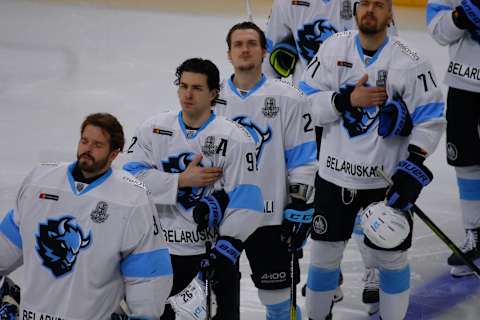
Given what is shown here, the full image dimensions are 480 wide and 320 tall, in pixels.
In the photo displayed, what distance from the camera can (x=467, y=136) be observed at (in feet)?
18.5

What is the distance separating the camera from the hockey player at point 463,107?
5582 millimetres

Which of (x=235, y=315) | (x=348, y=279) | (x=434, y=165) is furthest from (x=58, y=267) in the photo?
(x=434, y=165)

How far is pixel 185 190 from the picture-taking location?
4.17m

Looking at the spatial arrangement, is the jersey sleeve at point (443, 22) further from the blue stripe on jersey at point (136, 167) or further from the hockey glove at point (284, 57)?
the blue stripe on jersey at point (136, 167)

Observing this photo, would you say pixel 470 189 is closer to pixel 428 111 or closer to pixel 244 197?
pixel 428 111

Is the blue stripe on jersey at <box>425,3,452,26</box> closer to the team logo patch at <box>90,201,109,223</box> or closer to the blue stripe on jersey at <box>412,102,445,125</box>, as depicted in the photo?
the blue stripe on jersey at <box>412,102,445,125</box>

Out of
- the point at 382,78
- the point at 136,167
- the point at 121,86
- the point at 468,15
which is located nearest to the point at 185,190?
the point at 136,167

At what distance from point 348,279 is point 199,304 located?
1814 mm

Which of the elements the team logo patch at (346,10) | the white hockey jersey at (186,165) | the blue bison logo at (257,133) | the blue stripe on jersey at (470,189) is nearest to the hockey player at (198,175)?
the white hockey jersey at (186,165)

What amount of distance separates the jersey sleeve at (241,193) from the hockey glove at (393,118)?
0.67 metres

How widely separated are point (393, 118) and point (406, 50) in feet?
1.06

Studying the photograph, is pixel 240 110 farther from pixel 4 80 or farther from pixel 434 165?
pixel 4 80

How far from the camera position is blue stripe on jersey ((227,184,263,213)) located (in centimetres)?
408

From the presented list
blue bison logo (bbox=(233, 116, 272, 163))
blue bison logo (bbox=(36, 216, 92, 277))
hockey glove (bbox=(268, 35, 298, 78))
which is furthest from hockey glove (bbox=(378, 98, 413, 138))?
blue bison logo (bbox=(36, 216, 92, 277))
